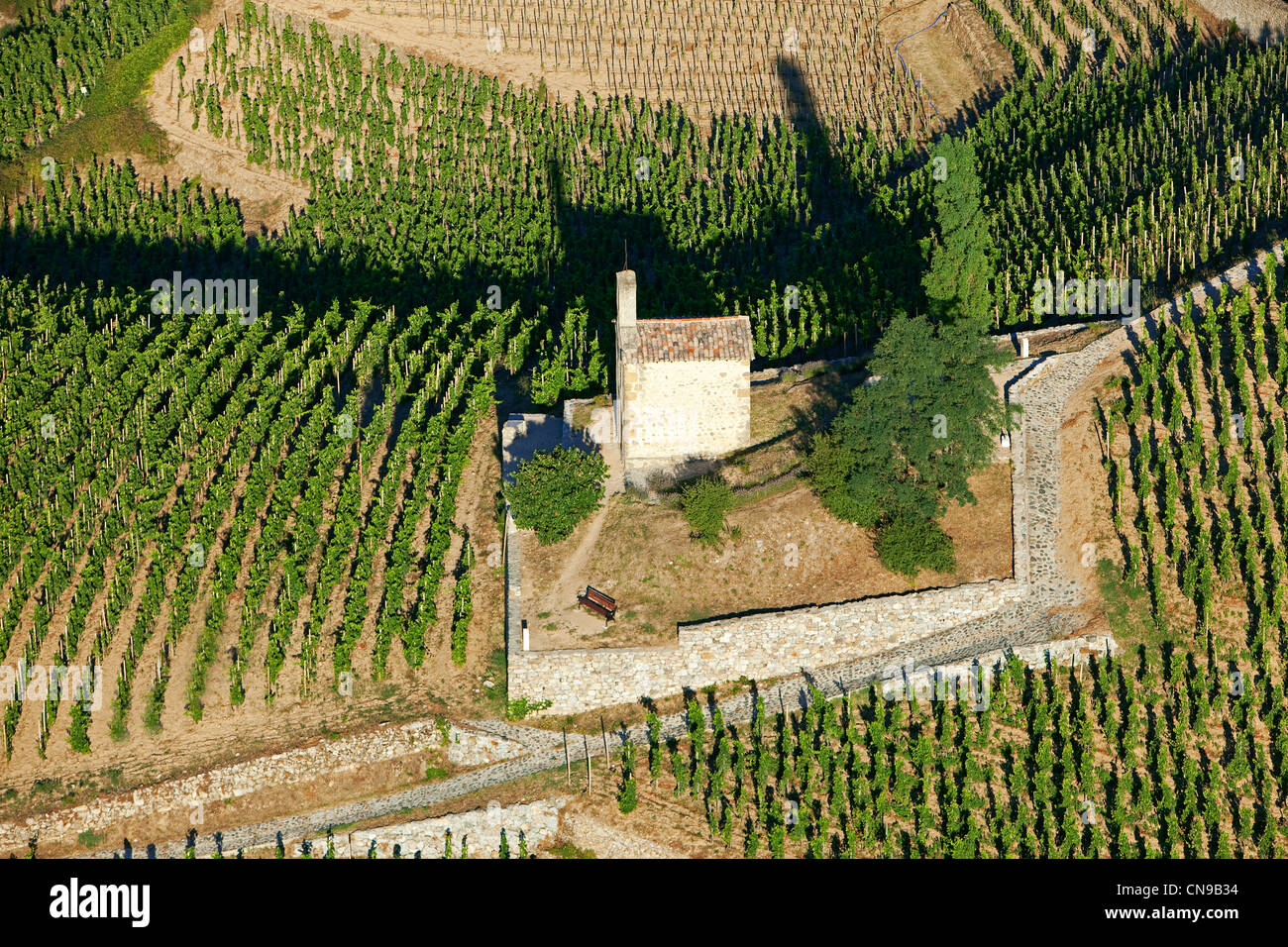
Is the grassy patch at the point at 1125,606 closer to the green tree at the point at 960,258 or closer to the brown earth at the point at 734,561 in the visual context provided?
the brown earth at the point at 734,561

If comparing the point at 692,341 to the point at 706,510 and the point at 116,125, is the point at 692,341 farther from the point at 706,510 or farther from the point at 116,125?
the point at 116,125

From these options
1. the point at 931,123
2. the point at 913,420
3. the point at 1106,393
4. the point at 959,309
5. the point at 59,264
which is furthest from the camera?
the point at 931,123

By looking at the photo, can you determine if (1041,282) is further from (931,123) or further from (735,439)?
(931,123)

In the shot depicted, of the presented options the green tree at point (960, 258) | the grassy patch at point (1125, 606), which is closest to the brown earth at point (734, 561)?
the grassy patch at point (1125, 606)

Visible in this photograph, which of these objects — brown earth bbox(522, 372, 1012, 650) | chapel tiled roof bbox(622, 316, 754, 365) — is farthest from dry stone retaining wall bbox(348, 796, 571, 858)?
chapel tiled roof bbox(622, 316, 754, 365)

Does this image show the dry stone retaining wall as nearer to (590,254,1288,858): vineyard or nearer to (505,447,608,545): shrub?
(590,254,1288,858): vineyard

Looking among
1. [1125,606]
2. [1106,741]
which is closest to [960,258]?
[1125,606]

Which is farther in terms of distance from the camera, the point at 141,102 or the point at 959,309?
the point at 141,102

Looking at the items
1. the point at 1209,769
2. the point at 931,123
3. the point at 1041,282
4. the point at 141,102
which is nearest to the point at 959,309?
the point at 1041,282
